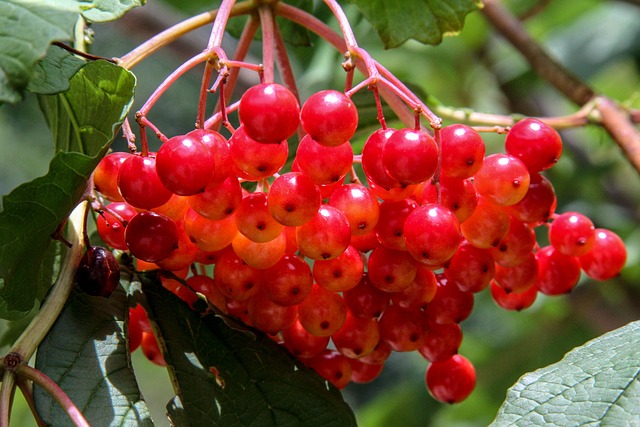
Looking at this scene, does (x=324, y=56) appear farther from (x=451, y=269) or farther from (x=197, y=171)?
(x=197, y=171)

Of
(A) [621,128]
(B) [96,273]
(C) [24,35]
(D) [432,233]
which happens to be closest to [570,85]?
(A) [621,128]

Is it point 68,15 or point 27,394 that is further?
point 27,394

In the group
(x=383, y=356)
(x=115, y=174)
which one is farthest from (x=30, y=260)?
(x=383, y=356)

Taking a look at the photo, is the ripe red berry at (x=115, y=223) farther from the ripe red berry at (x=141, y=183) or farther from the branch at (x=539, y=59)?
the branch at (x=539, y=59)

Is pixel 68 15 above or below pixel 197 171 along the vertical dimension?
above

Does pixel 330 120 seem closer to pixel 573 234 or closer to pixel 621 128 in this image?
pixel 573 234

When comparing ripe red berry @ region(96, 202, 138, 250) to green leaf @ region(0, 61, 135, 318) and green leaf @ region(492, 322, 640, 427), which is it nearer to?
green leaf @ region(0, 61, 135, 318)

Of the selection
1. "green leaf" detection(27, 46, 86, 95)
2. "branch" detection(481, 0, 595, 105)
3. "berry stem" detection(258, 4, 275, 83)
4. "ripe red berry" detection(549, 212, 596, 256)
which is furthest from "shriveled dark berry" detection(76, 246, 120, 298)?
"branch" detection(481, 0, 595, 105)
